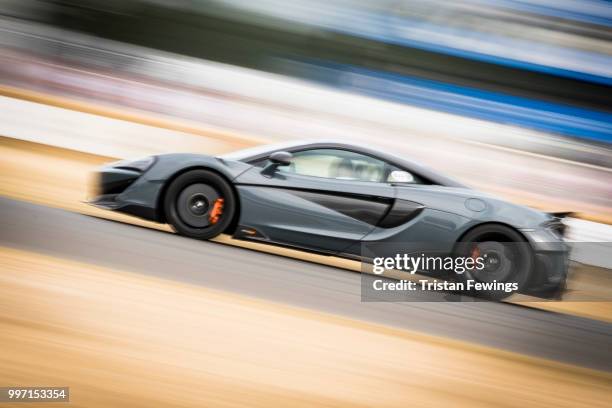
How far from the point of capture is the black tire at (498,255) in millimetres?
5934

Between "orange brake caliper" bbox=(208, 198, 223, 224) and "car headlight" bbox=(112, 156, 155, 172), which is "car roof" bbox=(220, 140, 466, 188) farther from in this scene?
"car headlight" bbox=(112, 156, 155, 172)

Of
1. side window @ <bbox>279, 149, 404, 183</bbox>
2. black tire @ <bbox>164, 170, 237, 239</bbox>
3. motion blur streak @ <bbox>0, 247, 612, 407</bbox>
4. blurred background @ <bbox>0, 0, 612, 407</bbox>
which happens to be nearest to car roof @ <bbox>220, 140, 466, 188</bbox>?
side window @ <bbox>279, 149, 404, 183</bbox>

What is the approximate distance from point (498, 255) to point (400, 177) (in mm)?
971

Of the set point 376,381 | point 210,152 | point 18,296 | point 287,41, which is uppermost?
point 287,41

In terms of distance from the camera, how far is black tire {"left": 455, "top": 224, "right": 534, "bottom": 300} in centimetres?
593

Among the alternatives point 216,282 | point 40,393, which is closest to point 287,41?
point 216,282

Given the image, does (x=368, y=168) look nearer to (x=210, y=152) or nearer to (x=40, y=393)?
(x=40, y=393)

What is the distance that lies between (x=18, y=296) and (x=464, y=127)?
9.28m

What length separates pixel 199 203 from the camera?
19.6 feet

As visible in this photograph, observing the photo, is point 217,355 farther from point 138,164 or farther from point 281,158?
point 138,164

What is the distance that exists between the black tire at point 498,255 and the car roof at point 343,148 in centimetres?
51

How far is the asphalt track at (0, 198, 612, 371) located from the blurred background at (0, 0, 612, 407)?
38 mm

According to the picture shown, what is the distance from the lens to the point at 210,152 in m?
10.5

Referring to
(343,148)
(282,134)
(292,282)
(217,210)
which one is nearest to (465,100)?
(282,134)
